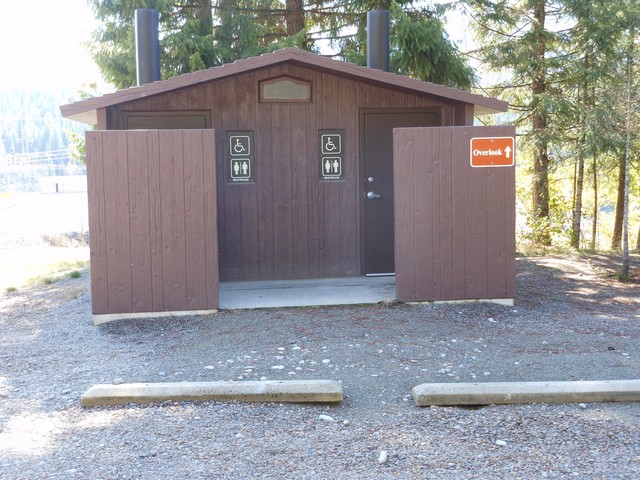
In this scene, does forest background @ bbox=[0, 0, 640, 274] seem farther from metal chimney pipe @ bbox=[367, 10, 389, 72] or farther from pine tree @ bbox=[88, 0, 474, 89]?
metal chimney pipe @ bbox=[367, 10, 389, 72]

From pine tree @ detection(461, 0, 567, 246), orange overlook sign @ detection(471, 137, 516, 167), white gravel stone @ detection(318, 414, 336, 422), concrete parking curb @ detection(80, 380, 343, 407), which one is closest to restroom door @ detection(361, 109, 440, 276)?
orange overlook sign @ detection(471, 137, 516, 167)

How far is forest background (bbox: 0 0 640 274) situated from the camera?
517 inches

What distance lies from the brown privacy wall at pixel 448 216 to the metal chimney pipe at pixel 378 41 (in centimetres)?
277

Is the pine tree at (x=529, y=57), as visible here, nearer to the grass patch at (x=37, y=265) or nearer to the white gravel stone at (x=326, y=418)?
the grass patch at (x=37, y=265)

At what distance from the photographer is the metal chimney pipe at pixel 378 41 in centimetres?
1083

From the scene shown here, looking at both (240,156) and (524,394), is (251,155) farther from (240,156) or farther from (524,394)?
(524,394)

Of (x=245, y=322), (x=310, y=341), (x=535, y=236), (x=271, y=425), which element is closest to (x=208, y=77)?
(x=245, y=322)

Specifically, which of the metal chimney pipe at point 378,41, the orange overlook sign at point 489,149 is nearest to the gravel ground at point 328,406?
the orange overlook sign at point 489,149

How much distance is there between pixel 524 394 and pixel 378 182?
218 inches

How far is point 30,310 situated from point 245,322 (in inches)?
127

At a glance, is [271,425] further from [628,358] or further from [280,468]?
[628,358]

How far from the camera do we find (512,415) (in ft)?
15.9

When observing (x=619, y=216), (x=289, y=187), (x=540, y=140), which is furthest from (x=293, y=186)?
(x=619, y=216)

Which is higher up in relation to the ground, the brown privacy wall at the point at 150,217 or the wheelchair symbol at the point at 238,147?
the wheelchair symbol at the point at 238,147
